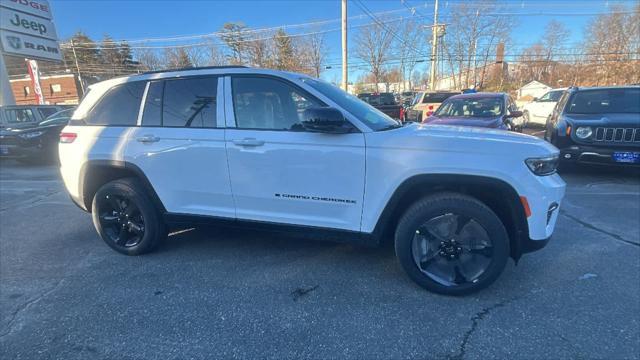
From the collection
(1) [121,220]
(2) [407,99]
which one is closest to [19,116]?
(1) [121,220]

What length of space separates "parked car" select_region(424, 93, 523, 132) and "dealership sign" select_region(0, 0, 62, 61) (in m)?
16.9

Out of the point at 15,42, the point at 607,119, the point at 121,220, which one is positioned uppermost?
the point at 15,42

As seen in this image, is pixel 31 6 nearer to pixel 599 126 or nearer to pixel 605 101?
pixel 599 126

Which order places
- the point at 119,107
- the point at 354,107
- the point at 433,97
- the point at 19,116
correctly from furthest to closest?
the point at 433,97, the point at 19,116, the point at 119,107, the point at 354,107

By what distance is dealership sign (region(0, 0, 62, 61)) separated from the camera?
12992 millimetres

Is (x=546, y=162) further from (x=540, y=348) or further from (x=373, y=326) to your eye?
(x=373, y=326)

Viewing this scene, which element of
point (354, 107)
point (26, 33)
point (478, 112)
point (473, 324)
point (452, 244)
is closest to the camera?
point (473, 324)

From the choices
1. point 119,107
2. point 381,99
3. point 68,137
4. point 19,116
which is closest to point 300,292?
point 119,107

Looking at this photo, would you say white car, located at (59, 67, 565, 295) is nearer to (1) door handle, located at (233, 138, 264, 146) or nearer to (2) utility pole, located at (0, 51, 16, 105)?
(1) door handle, located at (233, 138, 264, 146)

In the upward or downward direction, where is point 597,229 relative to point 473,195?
downward

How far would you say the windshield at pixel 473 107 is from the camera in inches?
285

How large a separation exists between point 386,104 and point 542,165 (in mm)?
13052

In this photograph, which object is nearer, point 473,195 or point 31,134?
point 473,195

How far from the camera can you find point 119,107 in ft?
10.8
